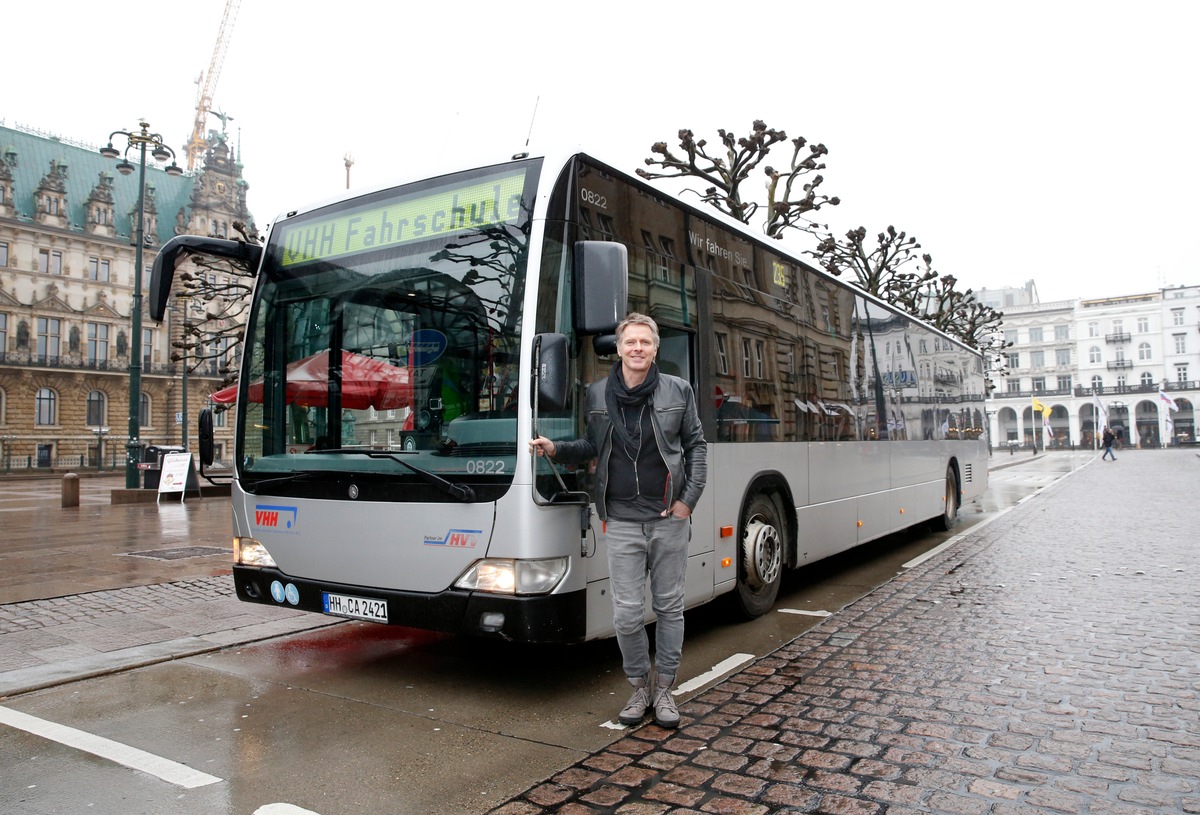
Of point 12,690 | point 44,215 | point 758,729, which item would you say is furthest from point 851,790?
point 44,215

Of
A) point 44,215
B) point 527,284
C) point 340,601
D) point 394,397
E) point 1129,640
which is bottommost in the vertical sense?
point 1129,640

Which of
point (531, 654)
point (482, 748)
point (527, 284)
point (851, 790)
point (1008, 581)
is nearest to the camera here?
point (851, 790)

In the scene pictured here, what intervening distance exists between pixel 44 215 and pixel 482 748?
266 feet

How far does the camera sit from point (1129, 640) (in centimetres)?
618

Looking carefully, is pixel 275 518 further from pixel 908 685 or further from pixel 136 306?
pixel 136 306

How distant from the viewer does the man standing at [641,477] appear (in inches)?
175

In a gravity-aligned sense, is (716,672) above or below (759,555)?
below

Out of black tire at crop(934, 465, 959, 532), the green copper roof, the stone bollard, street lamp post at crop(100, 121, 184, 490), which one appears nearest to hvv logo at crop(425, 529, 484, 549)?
black tire at crop(934, 465, 959, 532)

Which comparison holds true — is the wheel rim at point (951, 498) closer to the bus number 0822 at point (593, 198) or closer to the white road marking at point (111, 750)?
the bus number 0822 at point (593, 198)

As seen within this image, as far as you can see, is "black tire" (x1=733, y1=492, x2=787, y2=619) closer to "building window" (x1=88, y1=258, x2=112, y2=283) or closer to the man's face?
the man's face

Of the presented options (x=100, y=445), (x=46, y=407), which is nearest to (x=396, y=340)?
(x=100, y=445)

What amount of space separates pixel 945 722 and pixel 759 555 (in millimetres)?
2417

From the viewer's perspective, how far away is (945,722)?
14.8 feet

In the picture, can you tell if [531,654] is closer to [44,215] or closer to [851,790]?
[851,790]
